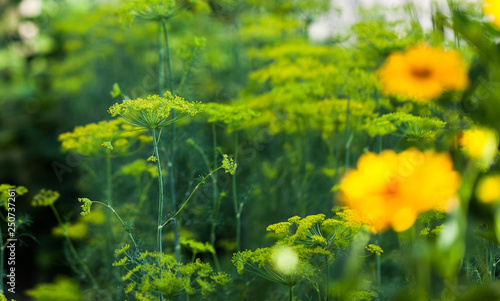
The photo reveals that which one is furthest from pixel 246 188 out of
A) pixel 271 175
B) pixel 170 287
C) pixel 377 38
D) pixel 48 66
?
pixel 48 66

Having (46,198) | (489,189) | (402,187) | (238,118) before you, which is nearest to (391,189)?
(402,187)

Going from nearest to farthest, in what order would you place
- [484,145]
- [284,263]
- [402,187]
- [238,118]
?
1. [484,145]
2. [402,187]
3. [284,263]
4. [238,118]

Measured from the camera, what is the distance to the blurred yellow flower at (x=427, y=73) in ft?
4.35

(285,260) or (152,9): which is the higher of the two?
(152,9)

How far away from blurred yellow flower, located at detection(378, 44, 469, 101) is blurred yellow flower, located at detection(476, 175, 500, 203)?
0.92 ft

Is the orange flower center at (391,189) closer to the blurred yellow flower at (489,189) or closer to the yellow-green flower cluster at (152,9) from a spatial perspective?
the blurred yellow flower at (489,189)

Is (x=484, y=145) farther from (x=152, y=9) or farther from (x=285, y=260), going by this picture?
(x=152, y=9)

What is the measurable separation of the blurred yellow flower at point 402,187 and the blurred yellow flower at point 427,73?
0.23 m

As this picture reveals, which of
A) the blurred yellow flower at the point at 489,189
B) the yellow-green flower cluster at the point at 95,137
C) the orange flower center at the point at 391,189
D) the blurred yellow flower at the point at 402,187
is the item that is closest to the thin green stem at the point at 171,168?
the yellow-green flower cluster at the point at 95,137

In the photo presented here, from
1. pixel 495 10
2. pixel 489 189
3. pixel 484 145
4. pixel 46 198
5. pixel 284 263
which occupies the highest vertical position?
pixel 495 10

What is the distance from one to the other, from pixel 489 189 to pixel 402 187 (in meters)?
0.28

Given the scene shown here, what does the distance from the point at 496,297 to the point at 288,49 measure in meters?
2.31

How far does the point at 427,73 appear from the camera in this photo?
→ 5.36 feet

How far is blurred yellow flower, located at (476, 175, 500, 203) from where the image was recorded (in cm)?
103
